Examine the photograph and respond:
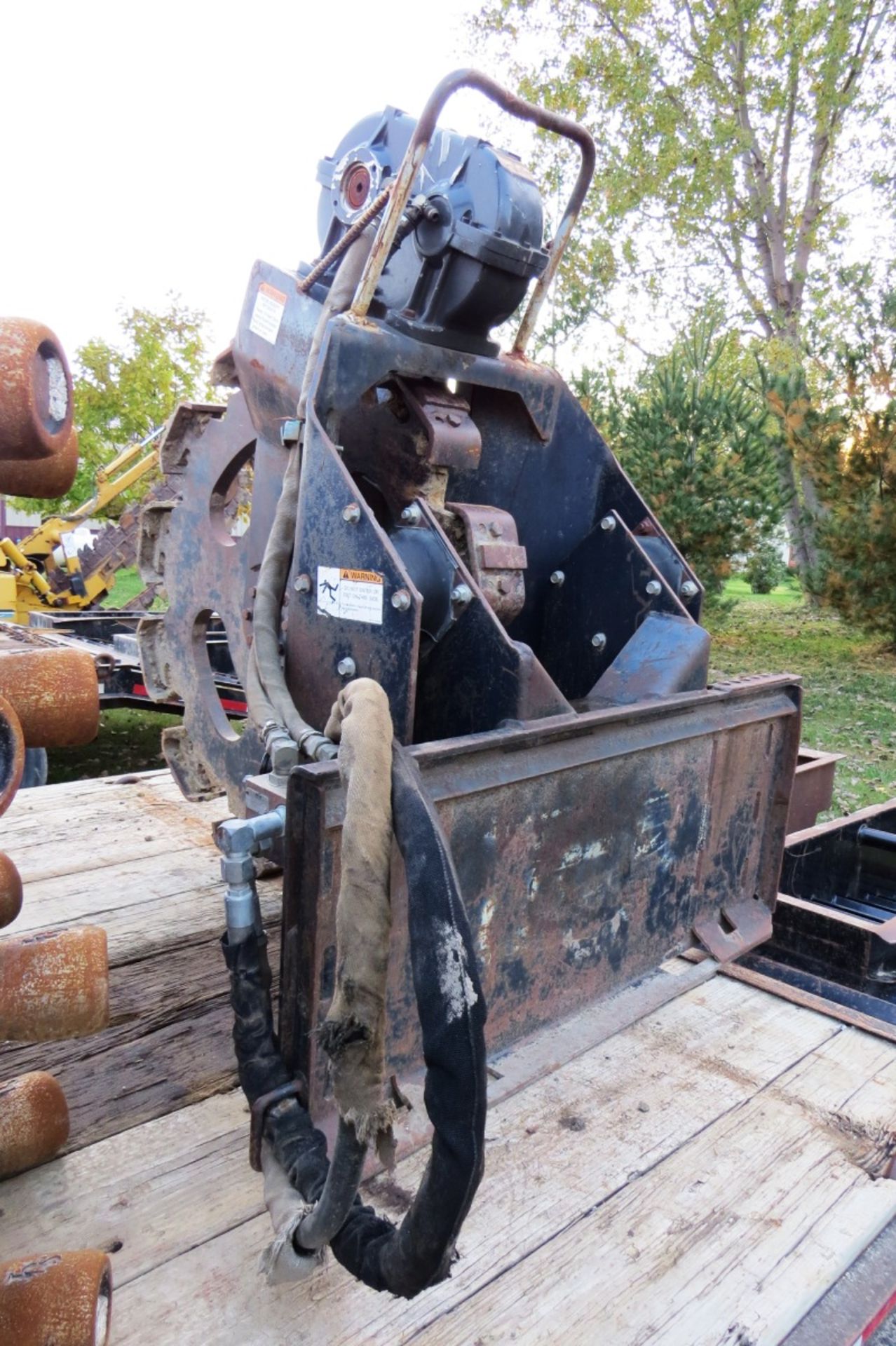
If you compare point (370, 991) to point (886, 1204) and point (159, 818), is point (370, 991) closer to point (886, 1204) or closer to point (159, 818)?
point (886, 1204)

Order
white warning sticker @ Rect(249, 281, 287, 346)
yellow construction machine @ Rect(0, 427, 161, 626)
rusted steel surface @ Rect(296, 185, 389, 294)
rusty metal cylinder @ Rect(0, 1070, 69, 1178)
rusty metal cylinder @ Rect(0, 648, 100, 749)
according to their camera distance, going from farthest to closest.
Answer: yellow construction machine @ Rect(0, 427, 161, 626) → white warning sticker @ Rect(249, 281, 287, 346) → rusted steel surface @ Rect(296, 185, 389, 294) → rusty metal cylinder @ Rect(0, 1070, 69, 1178) → rusty metal cylinder @ Rect(0, 648, 100, 749)

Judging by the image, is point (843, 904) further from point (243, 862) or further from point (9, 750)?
point (9, 750)

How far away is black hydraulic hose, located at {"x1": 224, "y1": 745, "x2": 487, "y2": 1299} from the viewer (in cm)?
101

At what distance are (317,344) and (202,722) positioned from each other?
1.06 m

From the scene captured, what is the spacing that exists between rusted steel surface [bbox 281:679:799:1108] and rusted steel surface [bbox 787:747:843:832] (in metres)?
1.02

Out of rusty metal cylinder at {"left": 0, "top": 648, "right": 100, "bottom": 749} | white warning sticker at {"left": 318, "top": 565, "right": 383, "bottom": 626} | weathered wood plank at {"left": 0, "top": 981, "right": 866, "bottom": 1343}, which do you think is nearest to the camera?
rusty metal cylinder at {"left": 0, "top": 648, "right": 100, "bottom": 749}

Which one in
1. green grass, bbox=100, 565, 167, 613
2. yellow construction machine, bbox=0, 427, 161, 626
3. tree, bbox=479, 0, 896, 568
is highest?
tree, bbox=479, 0, 896, 568

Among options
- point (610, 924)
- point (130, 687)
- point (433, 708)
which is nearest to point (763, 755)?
point (610, 924)

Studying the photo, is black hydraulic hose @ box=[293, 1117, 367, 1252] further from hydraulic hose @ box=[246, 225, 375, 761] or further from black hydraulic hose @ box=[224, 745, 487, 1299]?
hydraulic hose @ box=[246, 225, 375, 761]

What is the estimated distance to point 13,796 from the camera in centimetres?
121

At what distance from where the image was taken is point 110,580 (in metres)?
10.4

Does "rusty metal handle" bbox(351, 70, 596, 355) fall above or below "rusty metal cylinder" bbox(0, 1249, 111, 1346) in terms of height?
above

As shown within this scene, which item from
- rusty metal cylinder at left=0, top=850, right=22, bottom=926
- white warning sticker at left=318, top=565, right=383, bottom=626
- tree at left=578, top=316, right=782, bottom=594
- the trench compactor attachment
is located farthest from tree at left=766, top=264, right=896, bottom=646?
rusty metal cylinder at left=0, top=850, right=22, bottom=926

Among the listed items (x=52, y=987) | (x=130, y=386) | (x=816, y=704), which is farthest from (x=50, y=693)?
(x=130, y=386)
